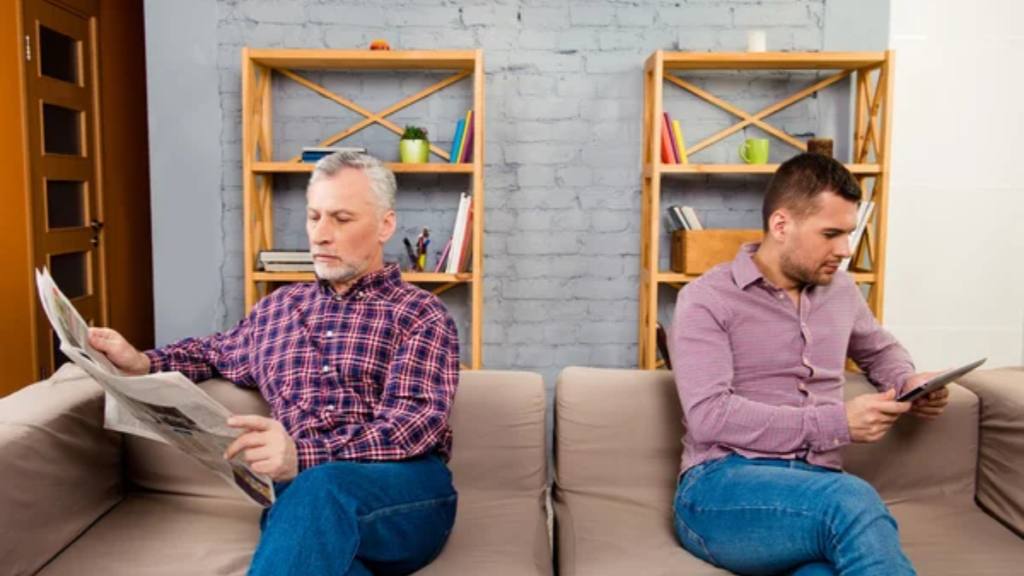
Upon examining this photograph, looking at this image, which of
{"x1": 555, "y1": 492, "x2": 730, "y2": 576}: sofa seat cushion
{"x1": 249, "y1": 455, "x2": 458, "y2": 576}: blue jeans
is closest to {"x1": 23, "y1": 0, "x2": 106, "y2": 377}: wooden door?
{"x1": 249, "y1": 455, "x2": 458, "y2": 576}: blue jeans

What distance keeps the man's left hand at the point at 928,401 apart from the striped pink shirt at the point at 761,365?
0.24 feet

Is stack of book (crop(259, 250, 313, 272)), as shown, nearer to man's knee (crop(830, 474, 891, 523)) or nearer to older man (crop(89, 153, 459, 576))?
older man (crop(89, 153, 459, 576))

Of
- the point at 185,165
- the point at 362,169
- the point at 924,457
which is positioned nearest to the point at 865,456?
the point at 924,457

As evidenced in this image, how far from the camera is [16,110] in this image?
393 cm

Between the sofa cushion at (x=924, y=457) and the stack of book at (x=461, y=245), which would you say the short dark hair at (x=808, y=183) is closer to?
the sofa cushion at (x=924, y=457)

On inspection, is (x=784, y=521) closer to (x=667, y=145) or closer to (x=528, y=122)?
(x=667, y=145)

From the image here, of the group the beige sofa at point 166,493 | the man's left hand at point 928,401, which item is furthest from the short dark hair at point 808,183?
the beige sofa at point 166,493

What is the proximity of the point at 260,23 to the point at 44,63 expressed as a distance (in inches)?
49.3

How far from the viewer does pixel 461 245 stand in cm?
346

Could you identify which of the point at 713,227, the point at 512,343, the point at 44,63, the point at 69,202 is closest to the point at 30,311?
the point at 69,202

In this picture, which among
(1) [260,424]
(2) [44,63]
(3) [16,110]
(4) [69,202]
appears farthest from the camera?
(4) [69,202]

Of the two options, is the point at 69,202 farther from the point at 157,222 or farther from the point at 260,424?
the point at 260,424

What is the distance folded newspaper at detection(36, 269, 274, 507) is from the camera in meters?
1.47

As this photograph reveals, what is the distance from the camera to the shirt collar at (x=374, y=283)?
6.82 ft
